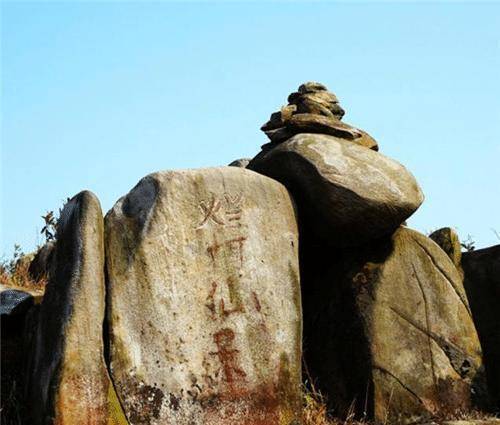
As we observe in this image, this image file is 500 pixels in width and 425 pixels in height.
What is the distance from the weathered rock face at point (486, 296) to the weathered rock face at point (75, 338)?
457 cm

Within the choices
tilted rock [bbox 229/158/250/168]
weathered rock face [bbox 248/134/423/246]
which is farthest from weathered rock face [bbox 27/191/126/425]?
tilted rock [bbox 229/158/250/168]

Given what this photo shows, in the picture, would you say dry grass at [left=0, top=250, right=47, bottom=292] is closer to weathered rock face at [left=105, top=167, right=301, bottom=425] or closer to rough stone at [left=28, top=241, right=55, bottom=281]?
rough stone at [left=28, top=241, right=55, bottom=281]

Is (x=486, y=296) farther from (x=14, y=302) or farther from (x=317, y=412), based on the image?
(x=14, y=302)

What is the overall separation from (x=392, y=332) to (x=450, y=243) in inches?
71.3

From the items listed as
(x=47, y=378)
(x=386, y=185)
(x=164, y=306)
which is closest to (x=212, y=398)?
(x=164, y=306)

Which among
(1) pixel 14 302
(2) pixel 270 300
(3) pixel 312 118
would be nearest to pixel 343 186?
(3) pixel 312 118

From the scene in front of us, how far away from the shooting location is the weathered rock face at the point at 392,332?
8.78 meters

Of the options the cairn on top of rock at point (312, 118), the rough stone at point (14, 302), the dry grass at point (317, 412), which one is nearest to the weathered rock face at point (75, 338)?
the rough stone at point (14, 302)

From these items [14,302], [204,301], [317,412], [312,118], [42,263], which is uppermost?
[312,118]

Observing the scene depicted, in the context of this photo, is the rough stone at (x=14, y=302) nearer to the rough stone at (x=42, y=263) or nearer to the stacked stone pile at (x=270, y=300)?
the stacked stone pile at (x=270, y=300)

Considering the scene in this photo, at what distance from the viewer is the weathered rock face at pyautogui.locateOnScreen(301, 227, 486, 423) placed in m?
8.78

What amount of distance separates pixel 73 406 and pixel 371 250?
3662 millimetres

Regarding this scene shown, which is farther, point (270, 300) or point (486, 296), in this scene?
point (486, 296)

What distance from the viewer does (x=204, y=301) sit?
7926 mm
